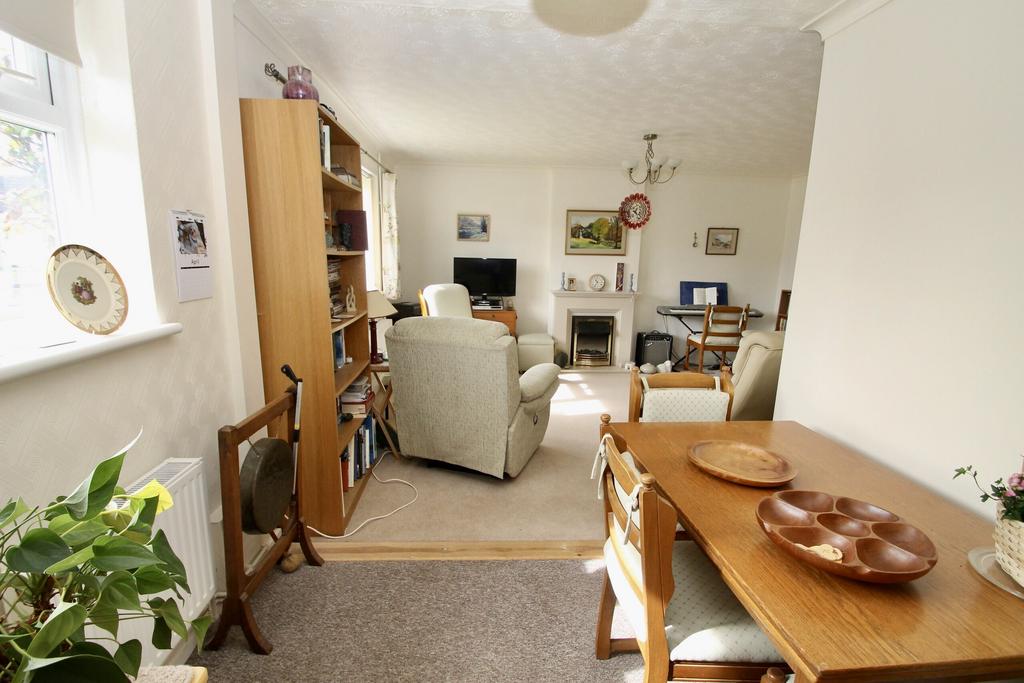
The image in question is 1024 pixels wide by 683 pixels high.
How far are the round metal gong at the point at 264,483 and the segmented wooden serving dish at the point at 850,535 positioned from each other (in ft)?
4.93

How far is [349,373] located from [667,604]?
193 centimetres

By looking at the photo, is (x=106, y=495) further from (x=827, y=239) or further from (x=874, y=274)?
(x=827, y=239)

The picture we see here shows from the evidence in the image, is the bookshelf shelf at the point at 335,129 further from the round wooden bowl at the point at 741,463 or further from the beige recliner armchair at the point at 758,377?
the beige recliner armchair at the point at 758,377

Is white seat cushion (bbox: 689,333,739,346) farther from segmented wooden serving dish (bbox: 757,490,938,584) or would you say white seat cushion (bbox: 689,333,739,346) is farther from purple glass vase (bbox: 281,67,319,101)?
purple glass vase (bbox: 281,67,319,101)

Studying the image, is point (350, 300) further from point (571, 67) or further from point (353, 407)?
point (571, 67)

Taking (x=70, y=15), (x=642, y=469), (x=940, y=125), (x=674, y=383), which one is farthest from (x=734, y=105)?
(x=70, y=15)

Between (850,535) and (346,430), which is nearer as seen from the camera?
(850,535)

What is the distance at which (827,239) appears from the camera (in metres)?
1.85

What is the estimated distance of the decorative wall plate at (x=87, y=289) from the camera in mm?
1030

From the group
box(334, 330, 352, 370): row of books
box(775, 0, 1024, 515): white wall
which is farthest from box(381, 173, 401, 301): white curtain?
box(775, 0, 1024, 515): white wall

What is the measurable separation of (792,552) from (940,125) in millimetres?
1441

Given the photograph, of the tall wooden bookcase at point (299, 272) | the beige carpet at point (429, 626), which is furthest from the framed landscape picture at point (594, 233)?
the beige carpet at point (429, 626)

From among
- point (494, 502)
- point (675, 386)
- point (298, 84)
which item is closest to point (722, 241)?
point (675, 386)

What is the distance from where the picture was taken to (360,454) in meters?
2.60
